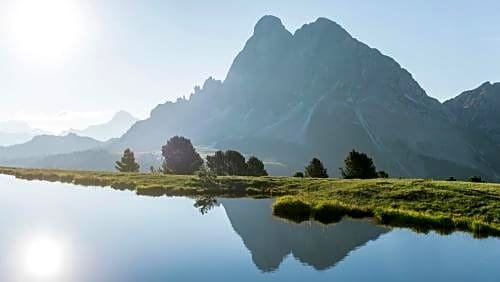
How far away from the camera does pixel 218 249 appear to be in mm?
34375

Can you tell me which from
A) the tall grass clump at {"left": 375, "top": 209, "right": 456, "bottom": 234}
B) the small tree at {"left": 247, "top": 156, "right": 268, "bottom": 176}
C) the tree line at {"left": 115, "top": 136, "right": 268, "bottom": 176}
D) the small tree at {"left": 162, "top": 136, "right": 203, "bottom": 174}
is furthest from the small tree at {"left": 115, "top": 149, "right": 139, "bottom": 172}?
the tall grass clump at {"left": 375, "top": 209, "right": 456, "bottom": 234}

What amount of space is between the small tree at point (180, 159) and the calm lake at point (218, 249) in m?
75.0

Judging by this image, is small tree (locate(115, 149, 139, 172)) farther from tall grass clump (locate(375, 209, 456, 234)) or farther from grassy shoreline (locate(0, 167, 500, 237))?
tall grass clump (locate(375, 209, 456, 234))

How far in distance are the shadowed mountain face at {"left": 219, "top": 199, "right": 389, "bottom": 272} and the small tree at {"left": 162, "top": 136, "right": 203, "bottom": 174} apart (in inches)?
3074

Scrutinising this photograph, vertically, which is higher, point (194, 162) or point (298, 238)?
point (194, 162)

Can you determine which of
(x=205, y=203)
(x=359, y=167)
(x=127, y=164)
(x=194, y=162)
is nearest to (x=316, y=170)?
(x=359, y=167)

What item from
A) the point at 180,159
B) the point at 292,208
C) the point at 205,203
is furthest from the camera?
the point at 180,159

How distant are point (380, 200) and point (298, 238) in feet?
64.1

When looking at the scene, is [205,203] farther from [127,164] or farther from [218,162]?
[127,164]

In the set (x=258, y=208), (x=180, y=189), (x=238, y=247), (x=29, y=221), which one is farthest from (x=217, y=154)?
(x=238, y=247)

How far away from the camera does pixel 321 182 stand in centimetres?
7050

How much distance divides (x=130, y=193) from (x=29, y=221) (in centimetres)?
2650

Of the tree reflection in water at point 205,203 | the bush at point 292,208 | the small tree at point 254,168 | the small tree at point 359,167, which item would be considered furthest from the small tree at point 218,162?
the bush at point 292,208

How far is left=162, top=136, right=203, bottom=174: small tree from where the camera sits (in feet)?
422
